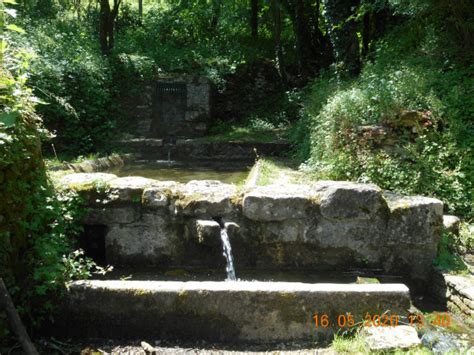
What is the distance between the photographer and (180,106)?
39.1 ft

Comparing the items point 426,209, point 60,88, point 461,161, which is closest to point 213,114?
point 60,88

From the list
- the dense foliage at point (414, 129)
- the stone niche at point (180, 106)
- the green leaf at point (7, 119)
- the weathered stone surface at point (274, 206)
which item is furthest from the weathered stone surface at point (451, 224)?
the stone niche at point (180, 106)

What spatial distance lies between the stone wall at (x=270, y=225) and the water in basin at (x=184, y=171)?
2.52 m

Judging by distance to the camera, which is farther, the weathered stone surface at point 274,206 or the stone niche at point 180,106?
the stone niche at point 180,106

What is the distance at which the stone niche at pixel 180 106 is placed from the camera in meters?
11.5

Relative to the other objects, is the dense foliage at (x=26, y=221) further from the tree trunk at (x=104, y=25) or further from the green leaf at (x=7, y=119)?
the tree trunk at (x=104, y=25)

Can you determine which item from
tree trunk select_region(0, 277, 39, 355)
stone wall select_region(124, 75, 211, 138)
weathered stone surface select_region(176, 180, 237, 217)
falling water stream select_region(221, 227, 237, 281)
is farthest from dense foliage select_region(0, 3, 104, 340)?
stone wall select_region(124, 75, 211, 138)

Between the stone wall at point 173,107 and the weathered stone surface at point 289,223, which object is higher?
the stone wall at point 173,107

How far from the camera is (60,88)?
27.8ft

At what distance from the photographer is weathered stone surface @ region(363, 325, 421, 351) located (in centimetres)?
280

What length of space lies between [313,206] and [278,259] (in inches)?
23.9

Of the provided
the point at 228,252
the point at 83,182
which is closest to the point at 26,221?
the point at 83,182

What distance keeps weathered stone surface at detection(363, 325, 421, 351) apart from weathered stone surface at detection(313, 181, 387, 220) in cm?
129

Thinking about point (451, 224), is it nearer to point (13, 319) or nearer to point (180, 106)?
point (13, 319)
